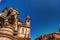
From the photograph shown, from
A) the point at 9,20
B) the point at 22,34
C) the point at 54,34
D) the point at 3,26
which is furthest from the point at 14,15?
the point at 54,34

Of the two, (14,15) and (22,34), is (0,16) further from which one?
(22,34)

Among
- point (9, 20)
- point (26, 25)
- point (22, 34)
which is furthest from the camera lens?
point (26, 25)

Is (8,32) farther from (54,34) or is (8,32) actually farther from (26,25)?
(54,34)

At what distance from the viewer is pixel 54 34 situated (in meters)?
65.7

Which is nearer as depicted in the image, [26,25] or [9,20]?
[9,20]

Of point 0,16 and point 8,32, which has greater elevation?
point 0,16

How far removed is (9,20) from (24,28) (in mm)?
40452

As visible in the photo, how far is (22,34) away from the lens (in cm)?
5972

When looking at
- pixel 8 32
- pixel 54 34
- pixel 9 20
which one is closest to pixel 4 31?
pixel 8 32

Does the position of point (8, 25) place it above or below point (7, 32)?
above

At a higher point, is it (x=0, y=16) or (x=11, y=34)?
(x=0, y=16)

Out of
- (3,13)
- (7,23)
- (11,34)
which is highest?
(3,13)

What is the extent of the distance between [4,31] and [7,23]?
1.30m

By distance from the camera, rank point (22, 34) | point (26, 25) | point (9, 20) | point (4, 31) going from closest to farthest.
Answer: point (4, 31) < point (9, 20) < point (22, 34) < point (26, 25)
